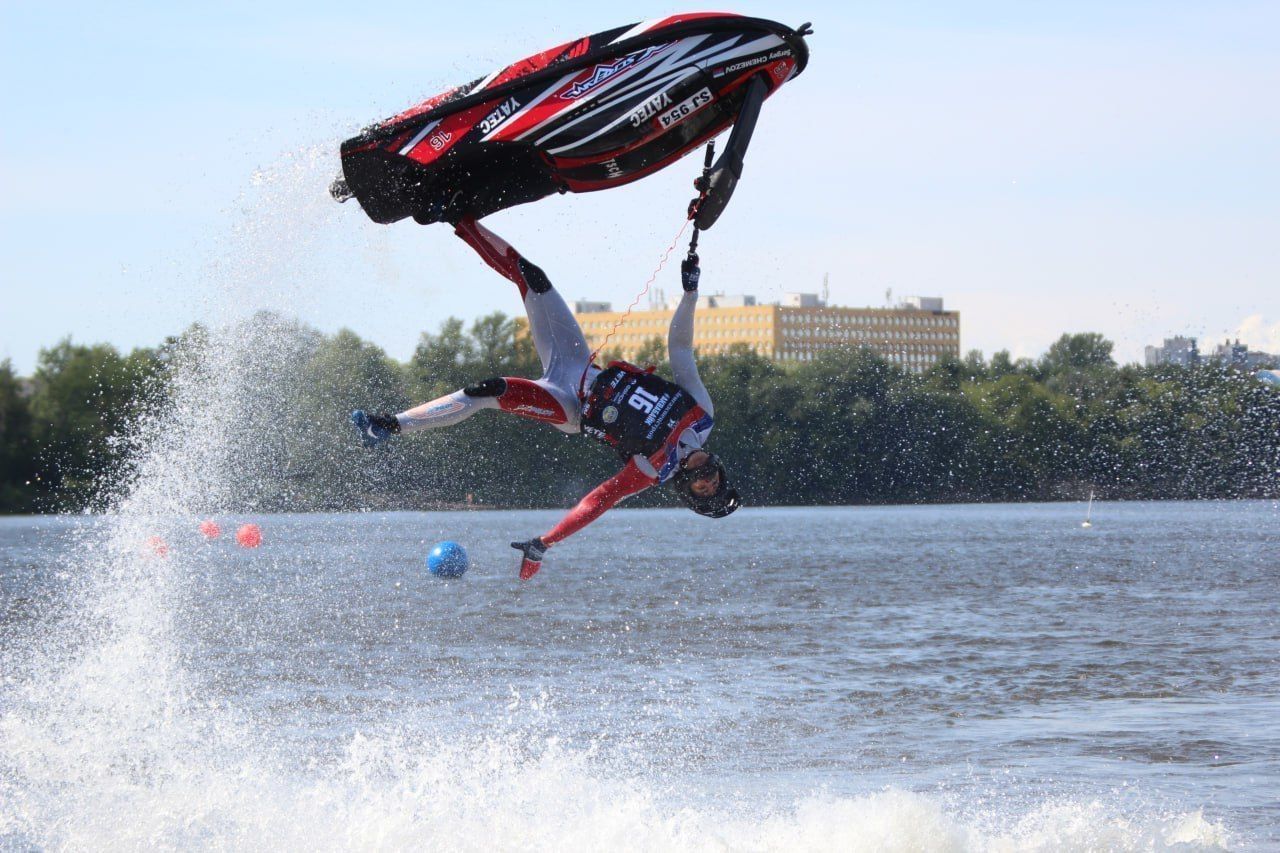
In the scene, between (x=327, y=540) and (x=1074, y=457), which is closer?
(x=327, y=540)

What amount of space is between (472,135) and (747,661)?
421 inches

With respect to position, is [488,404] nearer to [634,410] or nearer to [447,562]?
[634,410]

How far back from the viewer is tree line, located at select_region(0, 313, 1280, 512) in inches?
1505

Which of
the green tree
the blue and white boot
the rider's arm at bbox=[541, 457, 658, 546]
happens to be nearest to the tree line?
the green tree

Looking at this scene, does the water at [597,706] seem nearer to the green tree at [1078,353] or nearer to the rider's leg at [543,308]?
the rider's leg at [543,308]

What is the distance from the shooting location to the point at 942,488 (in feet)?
199

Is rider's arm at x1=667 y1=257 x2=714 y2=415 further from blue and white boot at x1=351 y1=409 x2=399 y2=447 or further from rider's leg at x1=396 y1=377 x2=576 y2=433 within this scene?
blue and white boot at x1=351 y1=409 x2=399 y2=447

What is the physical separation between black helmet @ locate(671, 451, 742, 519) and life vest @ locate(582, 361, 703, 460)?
0.71ft

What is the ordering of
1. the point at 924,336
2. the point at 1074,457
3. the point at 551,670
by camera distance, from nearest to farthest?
1. the point at 551,670
2. the point at 924,336
3. the point at 1074,457

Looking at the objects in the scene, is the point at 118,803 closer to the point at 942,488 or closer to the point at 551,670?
the point at 551,670

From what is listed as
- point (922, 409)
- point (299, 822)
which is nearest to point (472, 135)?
point (299, 822)

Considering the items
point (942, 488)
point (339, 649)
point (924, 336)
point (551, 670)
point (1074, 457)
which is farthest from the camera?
point (942, 488)

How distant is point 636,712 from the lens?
1416 centimetres

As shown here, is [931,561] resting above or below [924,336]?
below
